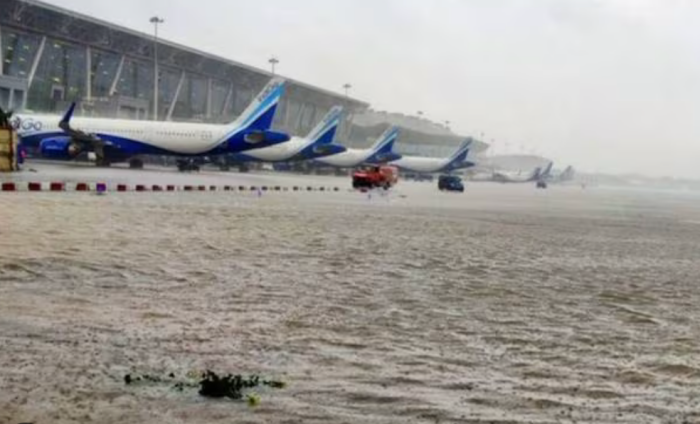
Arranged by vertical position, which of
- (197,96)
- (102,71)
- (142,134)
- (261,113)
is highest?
(102,71)

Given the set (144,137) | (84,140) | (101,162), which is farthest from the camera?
(101,162)

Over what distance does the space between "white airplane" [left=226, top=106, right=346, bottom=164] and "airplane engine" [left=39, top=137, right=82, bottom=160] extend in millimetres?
20174

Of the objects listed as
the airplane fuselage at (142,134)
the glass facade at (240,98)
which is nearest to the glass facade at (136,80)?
the glass facade at (240,98)

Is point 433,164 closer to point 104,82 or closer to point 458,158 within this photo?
point 458,158

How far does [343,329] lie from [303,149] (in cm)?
7889

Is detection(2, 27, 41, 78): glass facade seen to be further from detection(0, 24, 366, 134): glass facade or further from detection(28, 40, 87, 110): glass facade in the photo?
detection(28, 40, 87, 110): glass facade

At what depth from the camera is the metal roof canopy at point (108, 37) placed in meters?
81.4

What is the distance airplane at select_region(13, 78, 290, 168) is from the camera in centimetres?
6438

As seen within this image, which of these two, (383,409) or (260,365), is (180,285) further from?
(383,409)

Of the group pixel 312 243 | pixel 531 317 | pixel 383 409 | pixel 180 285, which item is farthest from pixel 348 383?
pixel 312 243

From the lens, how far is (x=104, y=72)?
3883 inches

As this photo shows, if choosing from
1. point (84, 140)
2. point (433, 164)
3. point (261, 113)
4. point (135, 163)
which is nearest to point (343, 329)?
point (261, 113)

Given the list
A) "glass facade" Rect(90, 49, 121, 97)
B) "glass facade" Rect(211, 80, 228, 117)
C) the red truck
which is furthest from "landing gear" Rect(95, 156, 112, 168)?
"glass facade" Rect(211, 80, 228, 117)

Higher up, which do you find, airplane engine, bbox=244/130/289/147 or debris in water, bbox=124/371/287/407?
airplane engine, bbox=244/130/289/147
